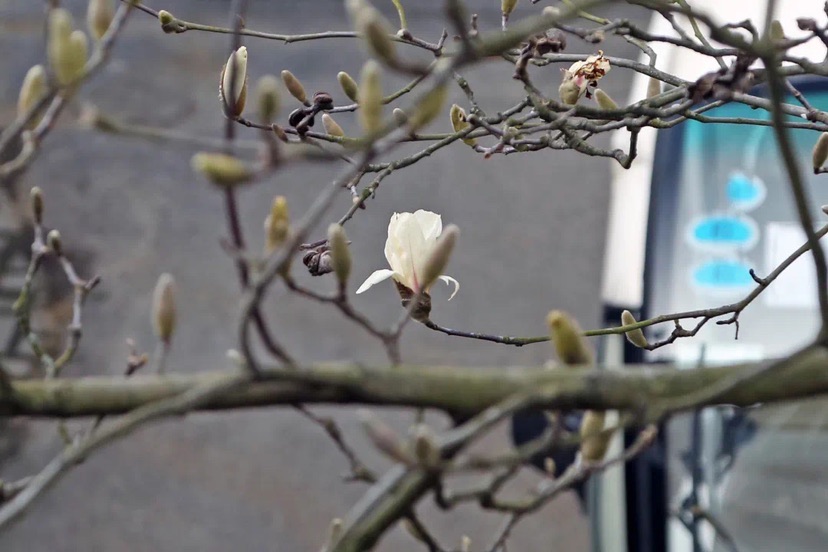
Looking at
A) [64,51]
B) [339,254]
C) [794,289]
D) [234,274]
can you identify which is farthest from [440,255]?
[234,274]

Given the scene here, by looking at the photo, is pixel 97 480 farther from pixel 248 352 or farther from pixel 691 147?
pixel 248 352

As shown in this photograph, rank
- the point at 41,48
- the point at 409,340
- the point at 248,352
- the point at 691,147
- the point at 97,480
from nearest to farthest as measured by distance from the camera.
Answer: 1. the point at 248,352
2. the point at 691,147
3. the point at 97,480
4. the point at 409,340
5. the point at 41,48

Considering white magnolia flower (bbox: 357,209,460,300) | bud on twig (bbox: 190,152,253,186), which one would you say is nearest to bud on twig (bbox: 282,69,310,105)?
white magnolia flower (bbox: 357,209,460,300)

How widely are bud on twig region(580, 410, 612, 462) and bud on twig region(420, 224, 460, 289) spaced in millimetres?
112

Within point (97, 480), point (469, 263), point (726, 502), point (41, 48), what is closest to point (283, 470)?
point (97, 480)

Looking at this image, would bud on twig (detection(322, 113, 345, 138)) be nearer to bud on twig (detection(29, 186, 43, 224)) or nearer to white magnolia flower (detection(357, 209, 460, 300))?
white magnolia flower (detection(357, 209, 460, 300))

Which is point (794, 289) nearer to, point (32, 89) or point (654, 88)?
point (654, 88)

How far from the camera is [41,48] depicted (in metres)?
4.48

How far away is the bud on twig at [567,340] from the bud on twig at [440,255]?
0.23 ft

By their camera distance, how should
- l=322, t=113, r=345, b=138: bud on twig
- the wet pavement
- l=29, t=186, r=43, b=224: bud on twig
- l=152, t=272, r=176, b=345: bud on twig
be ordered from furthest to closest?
1. the wet pavement
2. l=322, t=113, r=345, b=138: bud on twig
3. l=29, t=186, r=43, b=224: bud on twig
4. l=152, t=272, r=176, b=345: bud on twig

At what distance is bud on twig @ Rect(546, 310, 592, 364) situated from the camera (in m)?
0.38

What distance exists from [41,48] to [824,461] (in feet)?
13.8

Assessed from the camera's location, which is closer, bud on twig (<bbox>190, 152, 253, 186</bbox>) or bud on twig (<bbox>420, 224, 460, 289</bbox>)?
bud on twig (<bbox>190, 152, 253, 186</bbox>)

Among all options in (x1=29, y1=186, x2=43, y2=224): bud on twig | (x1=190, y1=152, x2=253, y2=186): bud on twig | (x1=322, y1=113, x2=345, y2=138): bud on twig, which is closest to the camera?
(x1=190, y1=152, x2=253, y2=186): bud on twig
